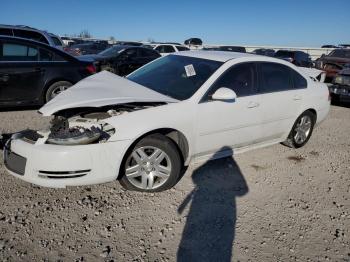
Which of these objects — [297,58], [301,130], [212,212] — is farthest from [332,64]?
[212,212]

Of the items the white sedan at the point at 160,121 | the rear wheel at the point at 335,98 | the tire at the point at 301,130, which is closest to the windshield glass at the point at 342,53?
the rear wheel at the point at 335,98

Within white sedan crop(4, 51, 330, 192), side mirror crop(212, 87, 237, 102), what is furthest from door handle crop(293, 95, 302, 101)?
side mirror crop(212, 87, 237, 102)

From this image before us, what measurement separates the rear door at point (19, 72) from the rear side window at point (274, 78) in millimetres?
4394

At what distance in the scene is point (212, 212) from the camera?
3371 mm

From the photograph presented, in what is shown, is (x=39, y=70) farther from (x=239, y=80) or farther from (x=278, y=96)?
(x=278, y=96)

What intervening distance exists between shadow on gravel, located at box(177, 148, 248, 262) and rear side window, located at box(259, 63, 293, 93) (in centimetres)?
115

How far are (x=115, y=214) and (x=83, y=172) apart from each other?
0.52 metres

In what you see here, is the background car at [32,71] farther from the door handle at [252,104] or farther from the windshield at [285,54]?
the windshield at [285,54]

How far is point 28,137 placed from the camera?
3.42m

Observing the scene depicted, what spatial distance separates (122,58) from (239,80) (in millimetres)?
9422

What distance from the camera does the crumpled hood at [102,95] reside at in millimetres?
3406

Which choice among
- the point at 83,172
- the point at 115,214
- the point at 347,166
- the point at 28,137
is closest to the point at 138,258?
the point at 115,214

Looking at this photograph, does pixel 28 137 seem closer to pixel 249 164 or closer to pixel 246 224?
pixel 246 224

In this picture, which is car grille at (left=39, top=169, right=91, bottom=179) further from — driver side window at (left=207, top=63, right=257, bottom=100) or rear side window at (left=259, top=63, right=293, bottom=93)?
rear side window at (left=259, top=63, right=293, bottom=93)
